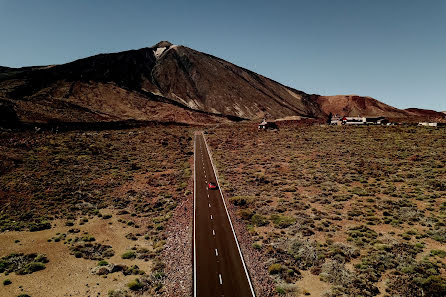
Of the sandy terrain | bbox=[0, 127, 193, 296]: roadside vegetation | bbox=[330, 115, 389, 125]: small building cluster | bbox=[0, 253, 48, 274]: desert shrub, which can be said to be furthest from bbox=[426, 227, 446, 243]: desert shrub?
bbox=[330, 115, 389, 125]: small building cluster

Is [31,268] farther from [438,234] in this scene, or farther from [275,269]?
[438,234]

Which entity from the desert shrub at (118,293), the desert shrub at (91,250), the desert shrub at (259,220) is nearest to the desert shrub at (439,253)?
the desert shrub at (259,220)

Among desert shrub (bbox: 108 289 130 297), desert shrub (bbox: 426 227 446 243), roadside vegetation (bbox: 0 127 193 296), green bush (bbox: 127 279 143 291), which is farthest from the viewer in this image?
desert shrub (bbox: 426 227 446 243)

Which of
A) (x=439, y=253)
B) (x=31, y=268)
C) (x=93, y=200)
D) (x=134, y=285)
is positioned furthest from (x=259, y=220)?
(x=93, y=200)

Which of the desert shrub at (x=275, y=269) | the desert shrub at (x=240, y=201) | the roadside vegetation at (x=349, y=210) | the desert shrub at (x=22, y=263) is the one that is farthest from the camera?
the desert shrub at (x=240, y=201)

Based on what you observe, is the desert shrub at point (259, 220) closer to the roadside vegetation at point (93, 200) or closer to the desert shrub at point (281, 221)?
the desert shrub at point (281, 221)

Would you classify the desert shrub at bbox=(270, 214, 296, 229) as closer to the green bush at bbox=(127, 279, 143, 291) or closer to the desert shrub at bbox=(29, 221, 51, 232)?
the green bush at bbox=(127, 279, 143, 291)
